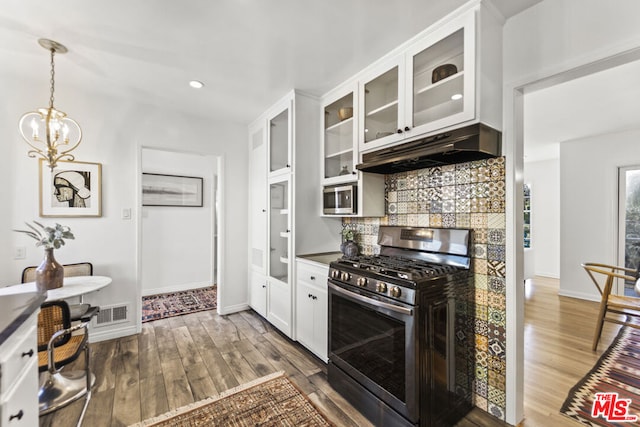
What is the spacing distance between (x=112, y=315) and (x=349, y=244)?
268 centimetres

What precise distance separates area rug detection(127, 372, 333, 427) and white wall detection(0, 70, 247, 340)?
1.72 metres

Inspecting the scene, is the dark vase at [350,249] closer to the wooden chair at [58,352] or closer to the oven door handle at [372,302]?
the oven door handle at [372,302]

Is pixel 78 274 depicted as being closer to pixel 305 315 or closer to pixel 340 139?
pixel 305 315

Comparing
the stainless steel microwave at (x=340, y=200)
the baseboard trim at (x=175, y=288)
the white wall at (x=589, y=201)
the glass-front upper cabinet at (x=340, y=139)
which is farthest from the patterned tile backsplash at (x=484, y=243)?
the baseboard trim at (x=175, y=288)

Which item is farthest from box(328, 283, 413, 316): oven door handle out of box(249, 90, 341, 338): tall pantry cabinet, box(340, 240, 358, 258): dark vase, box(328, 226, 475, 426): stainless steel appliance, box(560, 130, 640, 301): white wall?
box(560, 130, 640, 301): white wall

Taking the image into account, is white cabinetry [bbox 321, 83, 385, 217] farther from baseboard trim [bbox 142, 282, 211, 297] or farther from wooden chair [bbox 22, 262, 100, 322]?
baseboard trim [bbox 142, 282, 211, 297]

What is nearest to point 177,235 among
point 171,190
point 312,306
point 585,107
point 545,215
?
point 171,190

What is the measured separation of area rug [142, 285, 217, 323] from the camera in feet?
12.5

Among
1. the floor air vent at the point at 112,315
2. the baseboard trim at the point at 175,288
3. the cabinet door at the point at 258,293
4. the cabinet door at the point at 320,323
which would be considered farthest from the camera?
the baseboard trim at the point at 175,288

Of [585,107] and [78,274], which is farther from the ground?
[585,107]

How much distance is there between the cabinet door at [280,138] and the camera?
296 cm

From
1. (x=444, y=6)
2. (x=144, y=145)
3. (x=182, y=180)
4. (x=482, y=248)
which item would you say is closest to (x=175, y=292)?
(x=182, y=180)

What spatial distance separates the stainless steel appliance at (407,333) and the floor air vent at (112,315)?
2421 mm

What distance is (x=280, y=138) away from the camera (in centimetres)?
319
